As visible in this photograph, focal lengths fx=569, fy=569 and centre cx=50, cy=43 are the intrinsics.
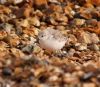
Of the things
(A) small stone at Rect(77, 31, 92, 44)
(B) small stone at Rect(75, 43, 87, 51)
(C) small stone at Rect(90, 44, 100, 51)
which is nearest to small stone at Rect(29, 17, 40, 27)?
(A) small stone at Rect(77, 31, 92, 44)

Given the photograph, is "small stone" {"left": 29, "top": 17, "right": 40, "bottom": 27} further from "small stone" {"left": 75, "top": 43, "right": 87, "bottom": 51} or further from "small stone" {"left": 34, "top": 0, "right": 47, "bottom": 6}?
"small stone" {"left": 75, "top": 43, "right": 87, "bottom": 51}

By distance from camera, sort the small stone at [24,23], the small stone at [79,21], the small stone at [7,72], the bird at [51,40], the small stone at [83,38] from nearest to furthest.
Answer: the small stone at [7,72] < the bird at [51,40] < the small stone at [83,38] < the small stone at [24,23] < the small stone at [79,21]

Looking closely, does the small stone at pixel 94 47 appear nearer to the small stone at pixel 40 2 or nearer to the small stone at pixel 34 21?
the small stone at pixel 34 21

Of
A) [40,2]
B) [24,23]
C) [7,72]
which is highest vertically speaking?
[40,2]

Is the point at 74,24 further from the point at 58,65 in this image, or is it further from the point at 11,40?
the point at 58,65

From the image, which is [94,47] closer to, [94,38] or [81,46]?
[81,46]

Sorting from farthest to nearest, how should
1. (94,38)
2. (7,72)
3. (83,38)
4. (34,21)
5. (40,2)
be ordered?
(40,2)
(34,21)
(94,38)
(83,38)
(7,72)

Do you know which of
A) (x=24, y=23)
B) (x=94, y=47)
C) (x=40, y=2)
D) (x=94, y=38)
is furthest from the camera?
(x=40, y=2)

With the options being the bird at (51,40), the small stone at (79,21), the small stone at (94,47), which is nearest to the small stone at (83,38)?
the small stone at (94,47)

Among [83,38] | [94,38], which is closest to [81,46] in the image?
[83,38]

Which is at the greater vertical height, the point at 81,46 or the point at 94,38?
the point at 94,38

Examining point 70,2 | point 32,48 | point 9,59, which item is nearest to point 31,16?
point 70,2
